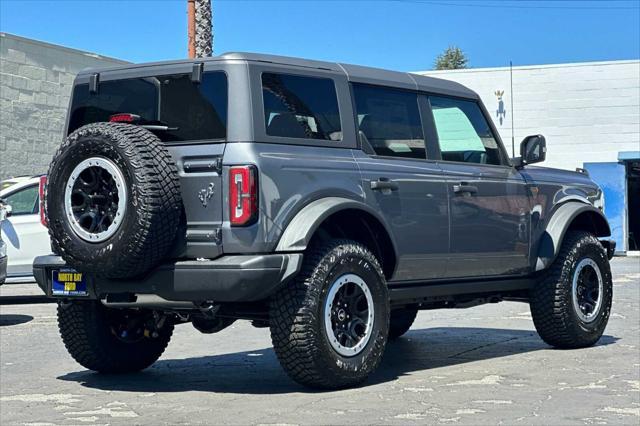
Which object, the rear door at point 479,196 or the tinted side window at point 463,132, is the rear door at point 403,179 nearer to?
the rear door at point 479,196

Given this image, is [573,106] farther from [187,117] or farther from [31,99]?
[187,117]

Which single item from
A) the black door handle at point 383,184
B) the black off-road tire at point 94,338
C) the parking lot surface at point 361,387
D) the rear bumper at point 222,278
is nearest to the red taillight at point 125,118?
the rear bumper at point 222,278

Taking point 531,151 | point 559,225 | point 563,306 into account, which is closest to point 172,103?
point 531,151

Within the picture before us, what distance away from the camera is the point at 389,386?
734 cm

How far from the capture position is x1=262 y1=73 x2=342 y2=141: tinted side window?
23.5ft

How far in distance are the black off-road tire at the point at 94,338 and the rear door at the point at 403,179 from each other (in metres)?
1.78

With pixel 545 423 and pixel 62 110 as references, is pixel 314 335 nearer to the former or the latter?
pixel 545 423

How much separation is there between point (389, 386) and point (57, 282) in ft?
7.51

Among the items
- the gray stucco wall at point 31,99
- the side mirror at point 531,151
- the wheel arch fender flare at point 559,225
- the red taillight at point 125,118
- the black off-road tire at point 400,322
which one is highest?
the gray stucco wall at point 31,99

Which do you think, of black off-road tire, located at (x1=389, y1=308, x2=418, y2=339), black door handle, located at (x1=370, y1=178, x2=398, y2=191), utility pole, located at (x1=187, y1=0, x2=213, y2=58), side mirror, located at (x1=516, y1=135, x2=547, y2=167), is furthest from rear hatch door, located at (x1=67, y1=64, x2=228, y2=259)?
utility pole, located at (x1=187, y1=0, x2=213, y2=58)

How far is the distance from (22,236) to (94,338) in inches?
328

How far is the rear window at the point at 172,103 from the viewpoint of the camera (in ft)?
23.2

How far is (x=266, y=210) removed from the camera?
6.81m

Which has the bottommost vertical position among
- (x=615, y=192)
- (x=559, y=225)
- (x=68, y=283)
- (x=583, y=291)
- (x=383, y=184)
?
(x=583, y=291)
